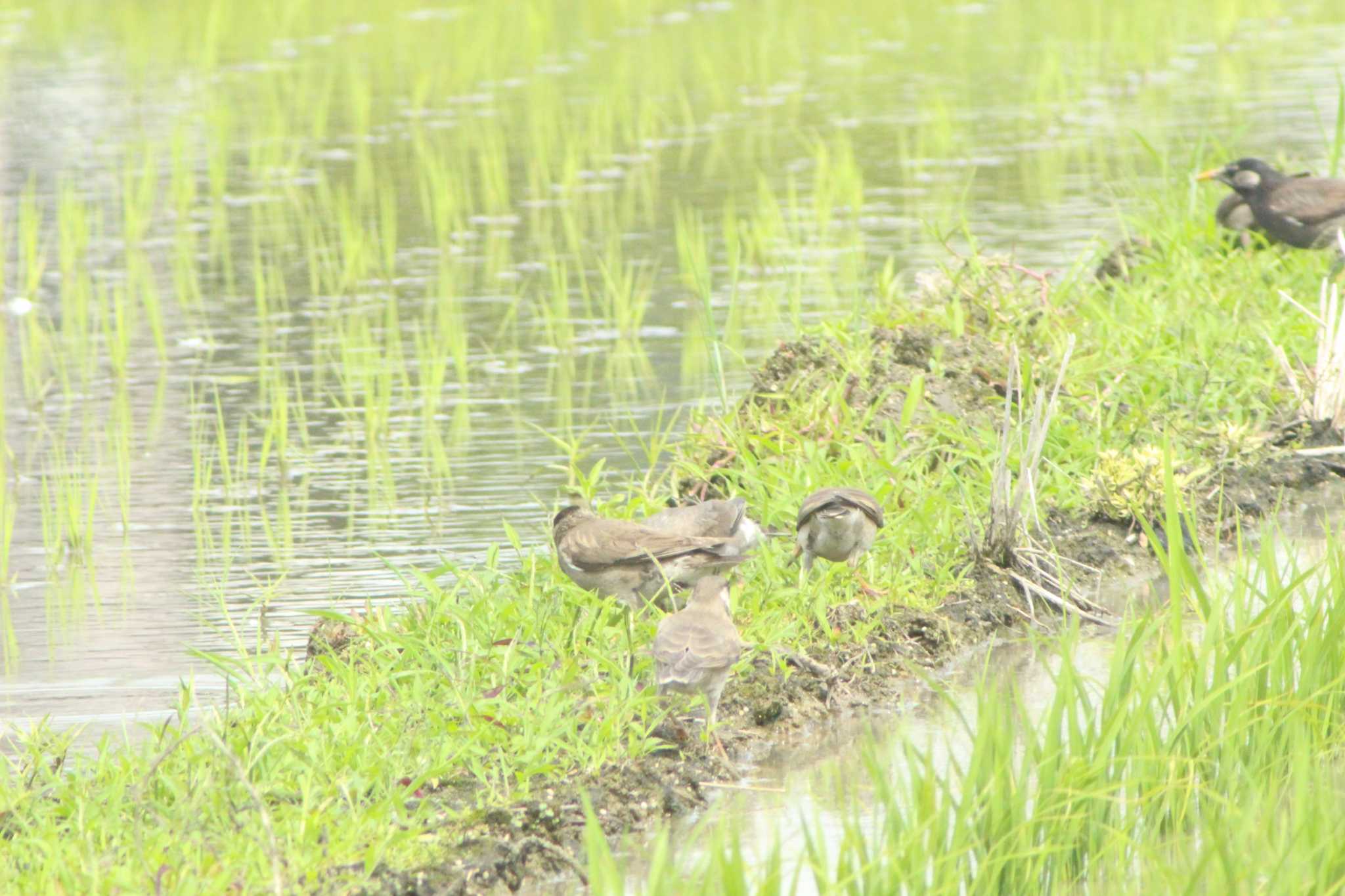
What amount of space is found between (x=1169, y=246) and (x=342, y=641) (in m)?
4.63

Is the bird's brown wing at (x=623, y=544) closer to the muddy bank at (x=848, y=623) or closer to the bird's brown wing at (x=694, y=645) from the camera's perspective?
the muddy bank at (x=848, y=623)

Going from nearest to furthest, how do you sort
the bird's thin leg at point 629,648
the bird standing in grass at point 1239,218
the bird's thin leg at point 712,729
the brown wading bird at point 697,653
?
1. the brown wading bird at point 697,653
2. the bird's thin leg at point 712,729
3. the bird's thin leg at point 629,648
4. the bird standing in grass at point 1239,218

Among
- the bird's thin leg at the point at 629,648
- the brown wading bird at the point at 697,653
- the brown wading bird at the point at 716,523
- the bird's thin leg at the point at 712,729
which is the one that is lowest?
the bird's thin leg at the point at 712,729

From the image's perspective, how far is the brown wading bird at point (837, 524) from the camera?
194 inches

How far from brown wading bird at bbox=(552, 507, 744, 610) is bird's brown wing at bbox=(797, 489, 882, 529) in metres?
0.24

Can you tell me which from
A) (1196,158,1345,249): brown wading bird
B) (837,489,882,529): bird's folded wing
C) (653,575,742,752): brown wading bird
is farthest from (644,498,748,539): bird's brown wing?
(1196,158,1345,249): brown wading bird

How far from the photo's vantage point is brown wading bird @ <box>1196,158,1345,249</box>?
8.09m

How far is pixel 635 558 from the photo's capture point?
477 cm

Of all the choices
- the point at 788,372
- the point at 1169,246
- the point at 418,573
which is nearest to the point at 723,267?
the point at 1169,246

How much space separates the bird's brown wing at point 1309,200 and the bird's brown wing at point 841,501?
387 cm

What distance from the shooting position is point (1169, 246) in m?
8.29

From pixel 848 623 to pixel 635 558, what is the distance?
25.3 inches

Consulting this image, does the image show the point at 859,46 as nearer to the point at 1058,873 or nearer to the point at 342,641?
the point at 342,641

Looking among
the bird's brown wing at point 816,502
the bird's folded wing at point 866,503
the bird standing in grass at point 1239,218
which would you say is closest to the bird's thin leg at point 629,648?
the bird's brown wing at point 816,502
